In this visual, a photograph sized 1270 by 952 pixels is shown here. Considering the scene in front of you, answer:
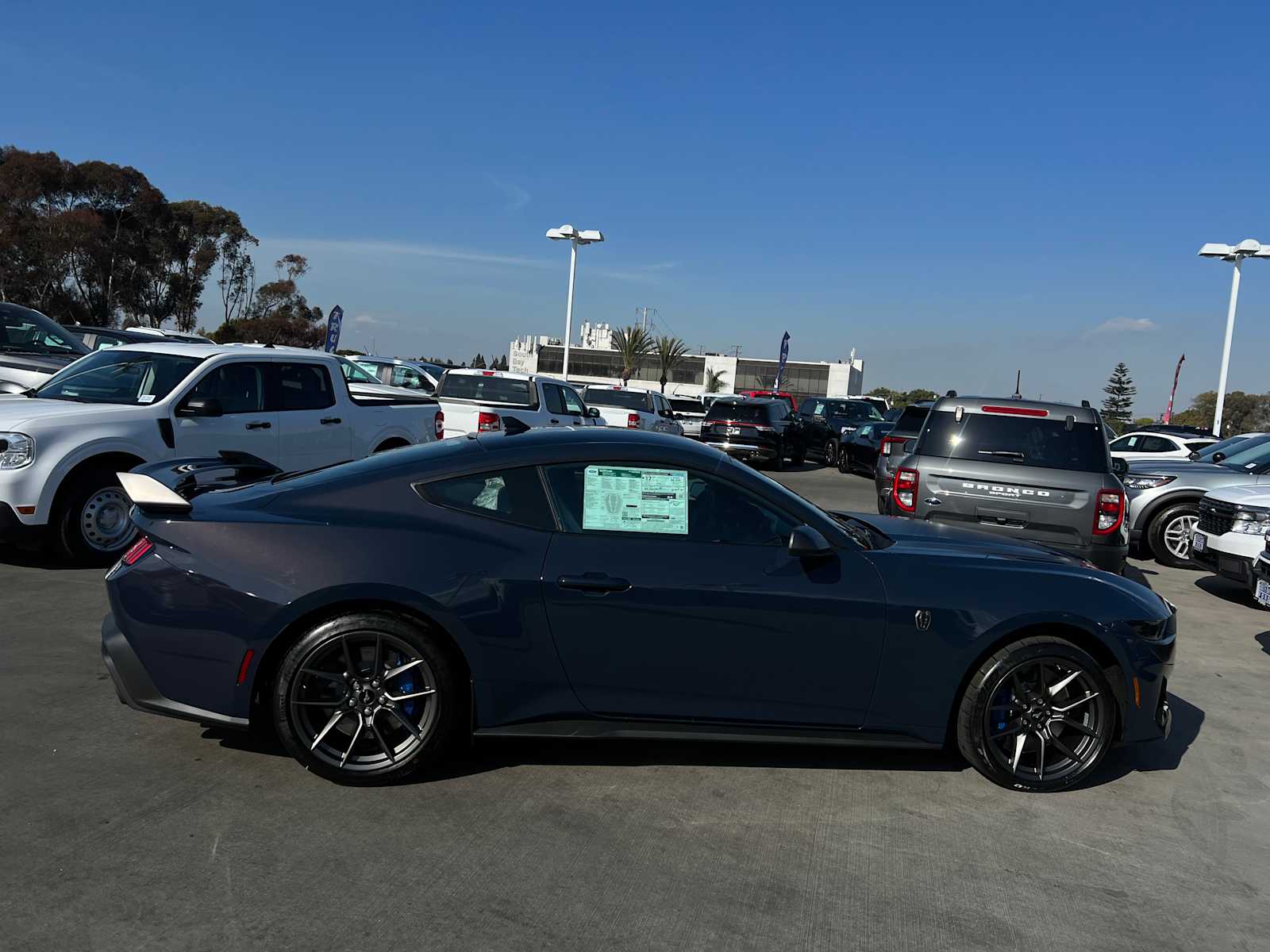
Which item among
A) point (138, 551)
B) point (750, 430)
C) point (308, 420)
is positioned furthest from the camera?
point (750, 430)

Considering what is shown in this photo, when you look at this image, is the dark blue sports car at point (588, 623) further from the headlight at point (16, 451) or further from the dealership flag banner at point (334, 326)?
the dealership flag banner at point (334, 326)

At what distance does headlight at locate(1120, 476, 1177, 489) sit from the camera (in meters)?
11.4

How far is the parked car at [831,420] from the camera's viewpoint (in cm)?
2562

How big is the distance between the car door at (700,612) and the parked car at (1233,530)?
6.21 meters

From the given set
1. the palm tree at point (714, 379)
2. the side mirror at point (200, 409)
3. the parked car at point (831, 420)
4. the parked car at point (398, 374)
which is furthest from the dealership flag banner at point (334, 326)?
the palm tree at point (714, 379)

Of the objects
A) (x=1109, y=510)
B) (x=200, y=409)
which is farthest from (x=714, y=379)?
(x=1109, y=510)

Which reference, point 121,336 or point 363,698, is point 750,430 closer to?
point 121,336

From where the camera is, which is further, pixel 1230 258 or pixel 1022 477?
pixel 1230 258

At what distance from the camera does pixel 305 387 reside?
9609 millimetres

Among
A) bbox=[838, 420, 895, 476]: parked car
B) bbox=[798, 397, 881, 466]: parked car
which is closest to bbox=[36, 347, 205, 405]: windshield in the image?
bbox=[838, 420, 895, 476]: parked car

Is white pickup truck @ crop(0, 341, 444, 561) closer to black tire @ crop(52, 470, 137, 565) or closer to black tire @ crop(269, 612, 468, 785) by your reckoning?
black tire @ crop(52, 470, 137, 565)

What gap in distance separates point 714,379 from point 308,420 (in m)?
75.8

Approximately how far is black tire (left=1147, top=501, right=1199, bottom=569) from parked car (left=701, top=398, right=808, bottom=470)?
10397mm

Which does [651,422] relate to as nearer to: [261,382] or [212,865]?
[261,382]
